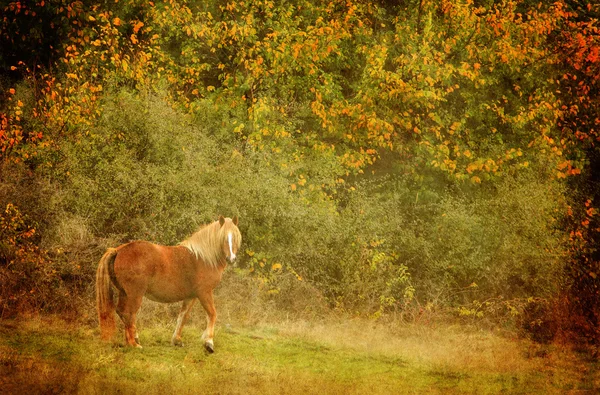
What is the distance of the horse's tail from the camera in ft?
27.8

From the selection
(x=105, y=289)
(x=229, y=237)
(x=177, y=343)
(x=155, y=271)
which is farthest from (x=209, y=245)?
(x=105, y=289)

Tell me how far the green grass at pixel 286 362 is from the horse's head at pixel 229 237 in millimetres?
1301

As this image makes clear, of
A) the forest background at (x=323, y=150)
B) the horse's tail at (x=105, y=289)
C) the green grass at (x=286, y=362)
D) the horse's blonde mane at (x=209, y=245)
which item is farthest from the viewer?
the forest background at (x=323, y=150)

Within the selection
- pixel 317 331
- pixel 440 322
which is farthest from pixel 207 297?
pixel 440 322

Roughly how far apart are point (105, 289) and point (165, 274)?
796 millimetres

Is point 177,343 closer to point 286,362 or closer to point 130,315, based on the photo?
point 130,315

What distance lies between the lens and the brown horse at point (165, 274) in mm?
8547

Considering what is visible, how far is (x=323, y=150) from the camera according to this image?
48.6 feet

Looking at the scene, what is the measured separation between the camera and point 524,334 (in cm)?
1191

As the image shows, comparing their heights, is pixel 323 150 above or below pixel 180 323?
above

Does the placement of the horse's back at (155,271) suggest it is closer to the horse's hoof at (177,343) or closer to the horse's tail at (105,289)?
the horse's tail at (105,289)

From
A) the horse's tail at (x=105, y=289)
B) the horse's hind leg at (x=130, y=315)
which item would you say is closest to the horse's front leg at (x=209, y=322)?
the horse's hind leg at (x=130, y=315)

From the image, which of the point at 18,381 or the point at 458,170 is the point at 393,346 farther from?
the point at 458,170

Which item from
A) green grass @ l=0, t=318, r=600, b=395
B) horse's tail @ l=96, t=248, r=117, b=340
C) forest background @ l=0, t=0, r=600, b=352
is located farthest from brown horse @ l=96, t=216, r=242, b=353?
forest background @ l=0, t=0, r=600, b=352
